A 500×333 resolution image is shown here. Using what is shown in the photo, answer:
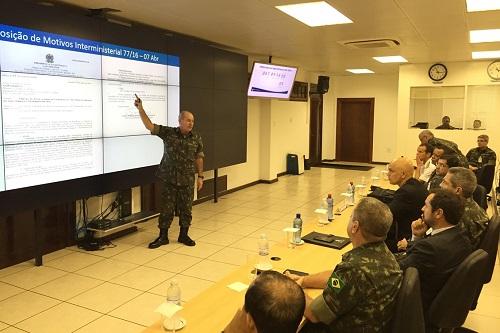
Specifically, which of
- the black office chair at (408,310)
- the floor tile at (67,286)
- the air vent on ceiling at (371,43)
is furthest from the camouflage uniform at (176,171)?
the black office chair at (408,310)

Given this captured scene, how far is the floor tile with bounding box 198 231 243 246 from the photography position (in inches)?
213

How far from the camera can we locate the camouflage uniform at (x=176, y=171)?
517 centimetres

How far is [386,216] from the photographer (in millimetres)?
1951

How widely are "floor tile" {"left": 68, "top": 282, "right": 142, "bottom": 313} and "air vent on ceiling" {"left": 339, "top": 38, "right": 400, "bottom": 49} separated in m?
4.99

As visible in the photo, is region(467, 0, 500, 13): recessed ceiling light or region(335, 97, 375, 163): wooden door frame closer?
region(467, 0, 500, 13): recessed ceiling light

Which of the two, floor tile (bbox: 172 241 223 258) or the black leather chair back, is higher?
the black leather chair back

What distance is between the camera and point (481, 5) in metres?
4.55

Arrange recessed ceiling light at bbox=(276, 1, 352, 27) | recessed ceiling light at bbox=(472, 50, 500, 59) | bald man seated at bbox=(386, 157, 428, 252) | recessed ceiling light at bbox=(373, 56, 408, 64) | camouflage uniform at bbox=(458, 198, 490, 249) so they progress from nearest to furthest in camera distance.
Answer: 1. camouflage uniform at bbox=(458, 198, 490, 249)
2. bald man seated at bbox=(386, 157, 428, 252)
3. recessed ceiling light at bbox=(276, 1, 352, 27)
4. recessed ceiling light at bbox=(472, 50, 500, 59)
5. recessed ceiling light at bbox=(373, 56, 408, 64)

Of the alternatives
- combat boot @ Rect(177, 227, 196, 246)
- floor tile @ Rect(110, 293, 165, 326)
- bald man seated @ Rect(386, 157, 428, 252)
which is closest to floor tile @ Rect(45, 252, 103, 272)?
combat boot @ Rect(177, 227, 196, 246)

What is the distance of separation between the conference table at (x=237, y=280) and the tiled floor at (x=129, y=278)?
0.80 meters

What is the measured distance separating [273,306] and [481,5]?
4.50m

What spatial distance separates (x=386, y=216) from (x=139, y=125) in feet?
13.4

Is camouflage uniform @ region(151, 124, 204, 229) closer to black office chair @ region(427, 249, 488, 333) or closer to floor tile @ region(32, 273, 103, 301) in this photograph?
floor tile @ region(32, 273, 103, 301)

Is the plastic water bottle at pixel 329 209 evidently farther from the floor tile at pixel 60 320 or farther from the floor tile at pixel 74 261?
the floor tile at pixel 74 261
